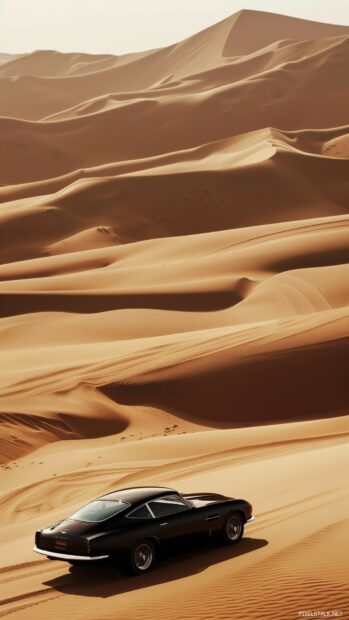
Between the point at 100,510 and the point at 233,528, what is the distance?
1.37 metres

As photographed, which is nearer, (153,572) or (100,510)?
(153,572)

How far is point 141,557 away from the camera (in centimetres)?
895

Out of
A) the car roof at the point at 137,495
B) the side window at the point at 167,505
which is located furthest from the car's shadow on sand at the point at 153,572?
the car roof at the point at 137,495

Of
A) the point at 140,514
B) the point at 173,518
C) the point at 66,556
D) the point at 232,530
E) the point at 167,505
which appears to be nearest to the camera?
the point at 66,556

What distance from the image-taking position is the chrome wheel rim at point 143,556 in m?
8.91

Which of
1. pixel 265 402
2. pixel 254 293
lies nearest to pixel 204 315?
pixel 254 293

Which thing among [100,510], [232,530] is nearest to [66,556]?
[100,510]

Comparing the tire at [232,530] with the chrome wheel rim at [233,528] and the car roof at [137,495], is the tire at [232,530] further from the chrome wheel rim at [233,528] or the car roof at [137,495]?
the car roof at [137,495]

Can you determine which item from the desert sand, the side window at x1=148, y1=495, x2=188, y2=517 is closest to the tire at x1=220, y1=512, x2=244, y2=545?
the desert sand

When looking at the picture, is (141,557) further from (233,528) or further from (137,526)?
(233,528)

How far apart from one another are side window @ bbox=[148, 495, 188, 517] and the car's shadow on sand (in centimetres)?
38

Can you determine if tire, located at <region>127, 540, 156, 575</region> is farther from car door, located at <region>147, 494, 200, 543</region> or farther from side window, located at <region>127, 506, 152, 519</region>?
side window, located at <region>127, 506, 152, 519</region>

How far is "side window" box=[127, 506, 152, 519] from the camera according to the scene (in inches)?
359

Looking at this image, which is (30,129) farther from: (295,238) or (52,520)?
(52,520)
